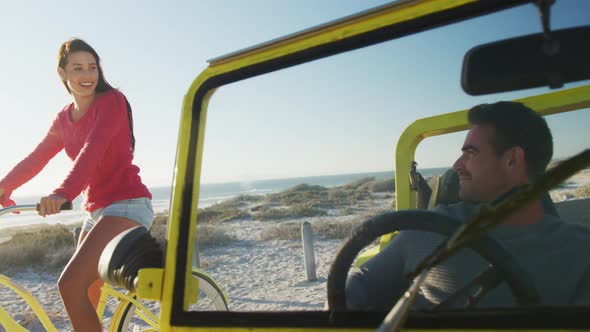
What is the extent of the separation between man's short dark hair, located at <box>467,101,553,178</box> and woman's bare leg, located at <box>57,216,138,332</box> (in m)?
1.76

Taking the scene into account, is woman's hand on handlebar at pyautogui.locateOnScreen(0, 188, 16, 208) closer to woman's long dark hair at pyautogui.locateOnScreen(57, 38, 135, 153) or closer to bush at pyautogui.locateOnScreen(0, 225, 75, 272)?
woman's long dark hair at pyautogui.locateOnScreen(57, 38, 135, 153)

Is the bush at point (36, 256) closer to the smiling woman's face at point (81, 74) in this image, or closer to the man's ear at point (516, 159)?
the smiling woman's face at point (81, 74)

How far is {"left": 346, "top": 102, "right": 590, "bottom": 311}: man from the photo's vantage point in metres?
1.08

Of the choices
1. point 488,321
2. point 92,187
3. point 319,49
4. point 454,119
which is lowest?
point 488,321

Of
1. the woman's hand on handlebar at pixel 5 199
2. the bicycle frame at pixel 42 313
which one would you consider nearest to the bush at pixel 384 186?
the bicycle frame at pixel 42 313

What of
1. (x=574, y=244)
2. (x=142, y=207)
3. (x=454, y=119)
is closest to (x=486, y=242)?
(x=574, y=244)

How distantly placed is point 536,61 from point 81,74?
2274 millimetres

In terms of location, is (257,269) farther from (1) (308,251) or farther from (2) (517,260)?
(2) (517,260)

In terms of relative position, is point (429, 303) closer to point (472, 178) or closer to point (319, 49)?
point (472, 178)

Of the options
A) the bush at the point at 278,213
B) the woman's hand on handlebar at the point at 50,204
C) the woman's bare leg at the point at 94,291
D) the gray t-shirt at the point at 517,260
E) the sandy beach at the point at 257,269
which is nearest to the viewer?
the gray t-shirt at the point at 517,260

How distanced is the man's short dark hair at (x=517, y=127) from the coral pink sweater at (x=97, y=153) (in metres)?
1.75

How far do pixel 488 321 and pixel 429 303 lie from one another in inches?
5.8

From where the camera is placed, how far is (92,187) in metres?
2.40

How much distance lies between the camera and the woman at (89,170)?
6.86ft
